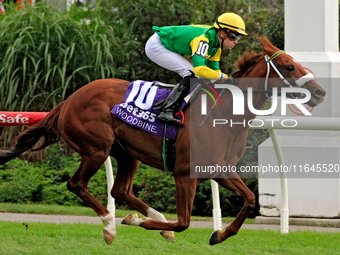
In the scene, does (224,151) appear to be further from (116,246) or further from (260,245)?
(116,246)

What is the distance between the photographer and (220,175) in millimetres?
4426

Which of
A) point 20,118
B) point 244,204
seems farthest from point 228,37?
point 20,118

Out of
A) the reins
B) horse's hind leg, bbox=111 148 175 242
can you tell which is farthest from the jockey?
horse's hind leg, bbox=111 148 175 242

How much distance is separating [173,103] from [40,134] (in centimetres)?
152

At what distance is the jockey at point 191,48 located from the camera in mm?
4320

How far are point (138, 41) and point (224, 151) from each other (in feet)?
22.1

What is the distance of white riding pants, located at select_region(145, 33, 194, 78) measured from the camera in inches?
185

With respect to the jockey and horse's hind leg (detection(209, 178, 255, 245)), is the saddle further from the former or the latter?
horse's hind leg (detection(209, 178, 255, 245))

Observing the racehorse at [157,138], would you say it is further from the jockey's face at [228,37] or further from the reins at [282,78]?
the jockey's face at [228,37]

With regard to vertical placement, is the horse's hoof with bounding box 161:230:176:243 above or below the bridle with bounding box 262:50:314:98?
below

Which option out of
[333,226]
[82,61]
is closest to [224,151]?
[333,226]

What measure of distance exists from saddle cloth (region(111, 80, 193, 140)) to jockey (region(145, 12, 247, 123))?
0.40 feet

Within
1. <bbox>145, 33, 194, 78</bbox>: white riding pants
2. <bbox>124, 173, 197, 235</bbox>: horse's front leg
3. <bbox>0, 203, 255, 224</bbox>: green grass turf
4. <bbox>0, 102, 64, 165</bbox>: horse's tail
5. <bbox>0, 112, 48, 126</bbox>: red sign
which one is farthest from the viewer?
<bbox>0, 203, 255, 224</bbox>: green grass turf

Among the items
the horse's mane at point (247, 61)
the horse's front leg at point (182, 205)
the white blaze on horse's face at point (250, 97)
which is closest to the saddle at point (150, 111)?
the horse's front leg at point (182, 205)
